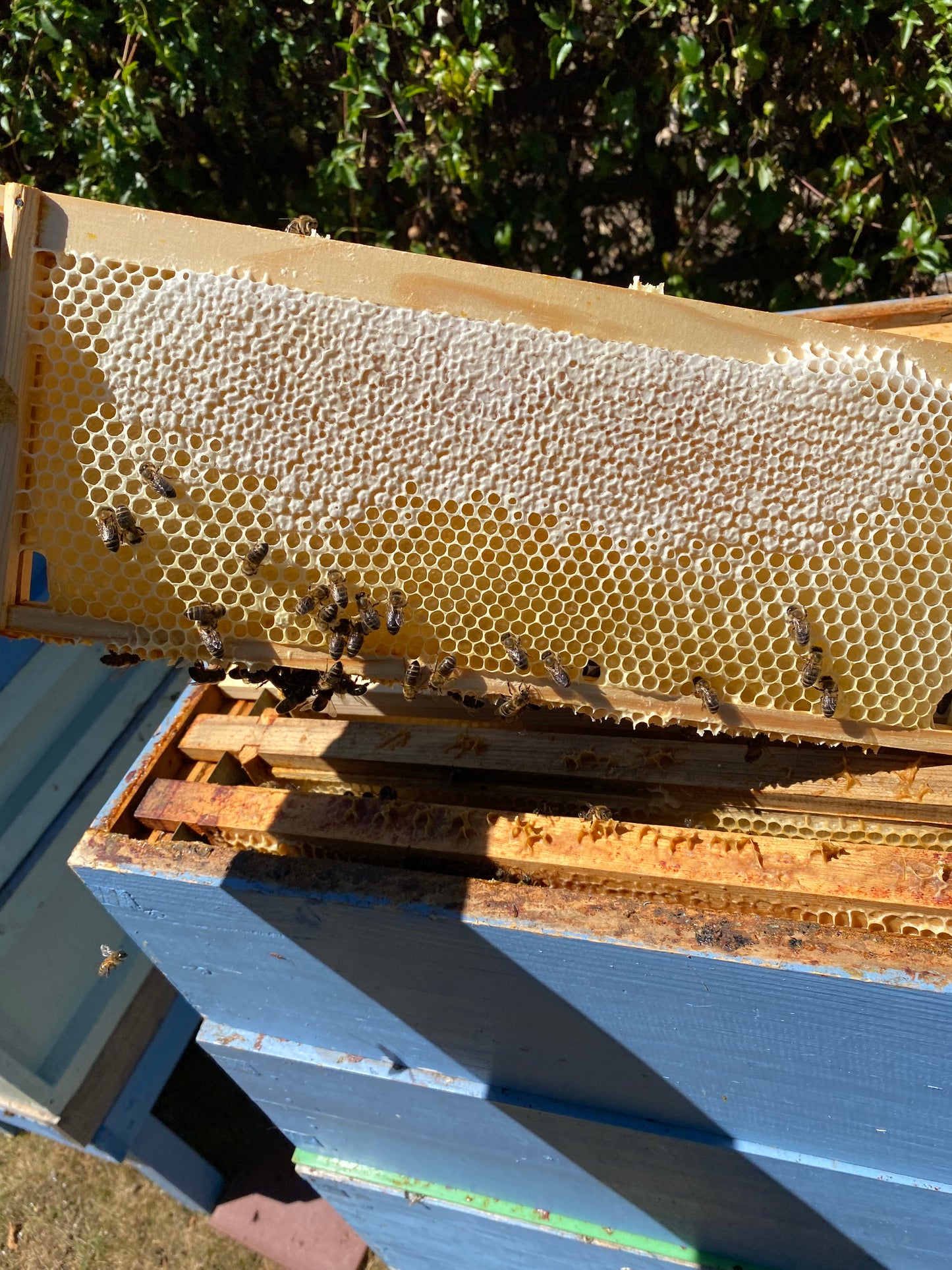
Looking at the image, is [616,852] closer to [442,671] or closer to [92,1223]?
[442,671]

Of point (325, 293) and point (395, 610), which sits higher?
point (325, 293)

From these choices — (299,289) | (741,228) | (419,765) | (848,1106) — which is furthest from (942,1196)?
(741,228)

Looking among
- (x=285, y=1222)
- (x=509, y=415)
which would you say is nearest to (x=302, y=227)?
(x=509, y=415)

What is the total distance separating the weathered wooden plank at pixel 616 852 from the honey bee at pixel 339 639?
45cm

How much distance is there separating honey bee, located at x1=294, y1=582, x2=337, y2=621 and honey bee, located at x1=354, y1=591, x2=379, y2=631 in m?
0.06

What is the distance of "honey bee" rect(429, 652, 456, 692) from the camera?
1.71 metres

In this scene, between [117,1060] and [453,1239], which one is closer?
[453,1239]

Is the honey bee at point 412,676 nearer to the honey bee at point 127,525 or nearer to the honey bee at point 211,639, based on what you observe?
the honey bee at point 211,639

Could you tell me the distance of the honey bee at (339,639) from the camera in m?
1.65

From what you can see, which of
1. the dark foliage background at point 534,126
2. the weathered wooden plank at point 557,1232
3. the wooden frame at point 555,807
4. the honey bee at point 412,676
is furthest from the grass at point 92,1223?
the dark foliage background at point 534,126

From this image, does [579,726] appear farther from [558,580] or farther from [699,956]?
[699,956]

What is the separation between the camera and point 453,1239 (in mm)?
3023

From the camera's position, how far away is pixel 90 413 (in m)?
1.65

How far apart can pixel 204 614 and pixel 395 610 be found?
410 mm
